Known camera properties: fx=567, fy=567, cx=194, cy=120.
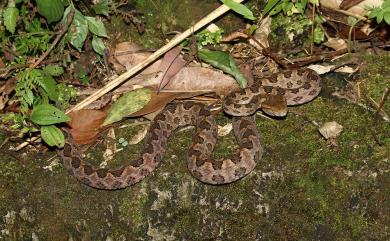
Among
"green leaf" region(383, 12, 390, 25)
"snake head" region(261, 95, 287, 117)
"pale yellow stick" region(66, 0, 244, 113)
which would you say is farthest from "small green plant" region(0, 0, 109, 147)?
"green leaf" region(383, 12, 390, 25)

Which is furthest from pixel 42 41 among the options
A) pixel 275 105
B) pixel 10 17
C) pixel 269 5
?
pixel 275 105

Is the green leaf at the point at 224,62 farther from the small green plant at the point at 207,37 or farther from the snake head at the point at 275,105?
the snake head at the point at 275,105

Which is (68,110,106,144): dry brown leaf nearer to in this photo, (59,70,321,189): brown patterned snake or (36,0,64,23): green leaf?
(59,70,321,189): brown patterned snake

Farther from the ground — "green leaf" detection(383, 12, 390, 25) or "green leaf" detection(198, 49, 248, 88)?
"green leaf" detection(383, 12, 390, 25)

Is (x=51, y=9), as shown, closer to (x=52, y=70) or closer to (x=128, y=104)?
(x=52, y=70)

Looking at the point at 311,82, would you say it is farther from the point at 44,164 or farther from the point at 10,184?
the point at 10,184

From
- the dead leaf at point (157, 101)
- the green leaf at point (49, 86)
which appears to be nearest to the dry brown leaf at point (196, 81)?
the dead leaf at point (157, 101)

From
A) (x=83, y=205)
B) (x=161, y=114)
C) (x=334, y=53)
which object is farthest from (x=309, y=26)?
(x=83, y=205)
